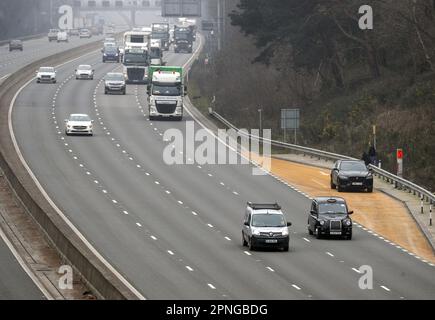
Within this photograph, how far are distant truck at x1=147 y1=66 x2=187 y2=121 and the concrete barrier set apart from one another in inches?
383

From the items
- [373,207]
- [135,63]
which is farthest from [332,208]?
[135,63]

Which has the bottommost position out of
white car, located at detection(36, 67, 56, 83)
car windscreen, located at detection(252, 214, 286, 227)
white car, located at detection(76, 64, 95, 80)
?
white car, located at detection(76, 64, 95, 80)

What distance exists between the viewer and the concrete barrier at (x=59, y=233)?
4088cm

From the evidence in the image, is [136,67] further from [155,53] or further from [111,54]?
[111,54]

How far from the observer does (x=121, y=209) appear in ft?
202

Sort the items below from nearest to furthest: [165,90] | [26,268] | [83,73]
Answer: [26,268] < [165,90] < [83,73]

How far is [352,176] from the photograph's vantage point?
66688 millimetres

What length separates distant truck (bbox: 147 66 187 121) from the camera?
94.8m

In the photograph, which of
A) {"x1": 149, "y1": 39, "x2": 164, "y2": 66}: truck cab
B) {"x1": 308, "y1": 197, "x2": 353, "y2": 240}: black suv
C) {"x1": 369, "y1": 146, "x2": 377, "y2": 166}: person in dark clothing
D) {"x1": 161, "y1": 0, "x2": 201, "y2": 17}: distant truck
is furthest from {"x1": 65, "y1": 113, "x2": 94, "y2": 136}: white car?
{"x1": 161, "y1": 0, "x2": 201, "y2": 17}: distant truck

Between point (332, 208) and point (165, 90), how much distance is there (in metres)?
41.4

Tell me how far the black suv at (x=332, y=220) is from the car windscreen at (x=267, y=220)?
11.1ft

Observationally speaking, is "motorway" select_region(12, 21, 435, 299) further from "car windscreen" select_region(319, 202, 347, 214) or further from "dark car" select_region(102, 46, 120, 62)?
"dark car" select_region(102, 46, 120, 62)

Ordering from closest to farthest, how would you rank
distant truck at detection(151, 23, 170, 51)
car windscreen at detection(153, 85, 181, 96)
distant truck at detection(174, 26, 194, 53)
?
car windscreen at detection(153, 85, 181, 96), distant truck at detection(174, 26, 194, 53), distant truck at detection(151, 23, 170, 51)

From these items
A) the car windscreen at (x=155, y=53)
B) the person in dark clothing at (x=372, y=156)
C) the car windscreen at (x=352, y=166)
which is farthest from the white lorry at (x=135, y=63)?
the car windscreen at (x=352, y=166)
